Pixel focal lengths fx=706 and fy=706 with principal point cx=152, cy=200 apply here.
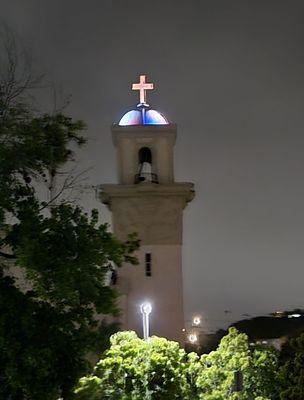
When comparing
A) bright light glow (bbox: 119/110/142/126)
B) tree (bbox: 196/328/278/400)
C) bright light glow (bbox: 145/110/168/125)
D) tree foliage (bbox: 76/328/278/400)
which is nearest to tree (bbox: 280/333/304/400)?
tree (bbox: 196/328/278/400)

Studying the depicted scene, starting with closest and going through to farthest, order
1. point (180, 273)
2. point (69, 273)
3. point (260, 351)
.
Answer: point (69, 273)
point (260, 351)
point (180, 273)

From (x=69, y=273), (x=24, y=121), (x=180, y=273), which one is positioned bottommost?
(x=69, y=273)

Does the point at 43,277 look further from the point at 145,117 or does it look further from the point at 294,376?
the point at 145,117

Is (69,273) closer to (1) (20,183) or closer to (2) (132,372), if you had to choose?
(1) (20,183)

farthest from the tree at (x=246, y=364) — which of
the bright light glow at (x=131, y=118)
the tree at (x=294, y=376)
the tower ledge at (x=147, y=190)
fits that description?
the bright light glow at (x=131, y=118)

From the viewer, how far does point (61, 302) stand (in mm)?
9414

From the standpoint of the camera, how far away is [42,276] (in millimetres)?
9086

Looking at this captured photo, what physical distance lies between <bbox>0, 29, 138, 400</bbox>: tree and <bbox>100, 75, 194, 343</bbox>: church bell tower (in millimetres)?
17438

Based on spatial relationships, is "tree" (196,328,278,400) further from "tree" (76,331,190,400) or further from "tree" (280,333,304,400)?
"tree" (76,331,190,400)

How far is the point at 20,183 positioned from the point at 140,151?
19.5 metres

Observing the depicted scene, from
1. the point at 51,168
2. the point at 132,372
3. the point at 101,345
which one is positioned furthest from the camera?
the point at 132,372

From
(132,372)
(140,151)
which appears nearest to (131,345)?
(132,372)

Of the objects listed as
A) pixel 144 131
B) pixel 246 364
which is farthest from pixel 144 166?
pixel 246 364

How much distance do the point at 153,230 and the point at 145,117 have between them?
15.6ft
